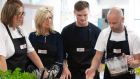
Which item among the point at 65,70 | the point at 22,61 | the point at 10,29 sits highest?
the point at 10,29

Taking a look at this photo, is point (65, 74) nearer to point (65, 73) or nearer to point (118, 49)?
point (65, 73)

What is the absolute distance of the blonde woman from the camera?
233cm

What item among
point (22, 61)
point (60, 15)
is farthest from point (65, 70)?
point (60, 15)

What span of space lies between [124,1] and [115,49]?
11.5 feet


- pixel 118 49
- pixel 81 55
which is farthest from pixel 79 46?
pixel 118 49

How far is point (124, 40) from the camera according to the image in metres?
2.10

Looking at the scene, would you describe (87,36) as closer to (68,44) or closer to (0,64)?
(68,44)

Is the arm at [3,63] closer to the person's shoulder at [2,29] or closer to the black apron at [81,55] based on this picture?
the person's shoulder at [2,29]

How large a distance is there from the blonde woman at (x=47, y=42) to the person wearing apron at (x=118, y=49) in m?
0.37

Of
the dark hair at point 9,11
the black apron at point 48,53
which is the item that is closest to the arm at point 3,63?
the dark hair at point 9,11

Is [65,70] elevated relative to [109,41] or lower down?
lower down

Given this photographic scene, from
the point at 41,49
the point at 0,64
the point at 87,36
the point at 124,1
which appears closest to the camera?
the point at 0,64

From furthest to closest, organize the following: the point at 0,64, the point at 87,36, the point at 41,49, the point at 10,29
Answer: the point at 87,36 < the point at 41,49 < the point at 10,29 < the point at 0,64

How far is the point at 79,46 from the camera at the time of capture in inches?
99.3
